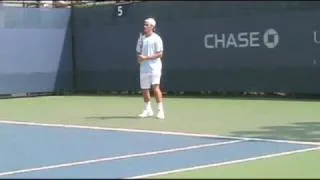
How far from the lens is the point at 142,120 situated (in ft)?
40.5

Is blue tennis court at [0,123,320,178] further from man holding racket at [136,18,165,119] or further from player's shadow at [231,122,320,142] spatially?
man holding racket at [136,18,165,119]

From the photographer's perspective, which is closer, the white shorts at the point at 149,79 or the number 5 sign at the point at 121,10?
the white shorts at the point at 149,79

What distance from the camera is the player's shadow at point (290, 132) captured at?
964 centimetres

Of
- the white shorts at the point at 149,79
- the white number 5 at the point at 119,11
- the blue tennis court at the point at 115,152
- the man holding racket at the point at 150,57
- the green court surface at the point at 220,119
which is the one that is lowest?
the green court surface at the point at 220,119

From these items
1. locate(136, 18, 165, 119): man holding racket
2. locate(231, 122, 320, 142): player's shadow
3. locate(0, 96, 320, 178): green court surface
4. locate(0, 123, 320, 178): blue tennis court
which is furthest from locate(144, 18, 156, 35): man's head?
locate(231, 122, 320, 142): player's shadow

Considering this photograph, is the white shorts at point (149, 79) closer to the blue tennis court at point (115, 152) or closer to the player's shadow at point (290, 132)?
the blue tennis court at point (115, 152)

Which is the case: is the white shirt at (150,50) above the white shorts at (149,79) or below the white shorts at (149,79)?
above

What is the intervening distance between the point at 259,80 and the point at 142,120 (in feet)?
22.6

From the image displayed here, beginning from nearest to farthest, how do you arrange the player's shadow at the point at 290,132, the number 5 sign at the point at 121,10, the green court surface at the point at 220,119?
the green court surface at the point at 220,119
the player's shadow at the point at 290,132
the number 5 sign at the point at 121,10

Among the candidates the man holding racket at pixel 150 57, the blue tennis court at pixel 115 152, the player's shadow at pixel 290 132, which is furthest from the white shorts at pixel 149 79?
the player's shadow at pixel 290 132

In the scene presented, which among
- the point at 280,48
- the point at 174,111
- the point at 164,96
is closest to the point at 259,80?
the point at 280,48

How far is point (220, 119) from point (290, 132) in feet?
7.55

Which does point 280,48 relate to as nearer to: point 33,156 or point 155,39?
point 155,39

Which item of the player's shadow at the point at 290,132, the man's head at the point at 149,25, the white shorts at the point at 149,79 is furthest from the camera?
the white shorts at the point at 149,79
